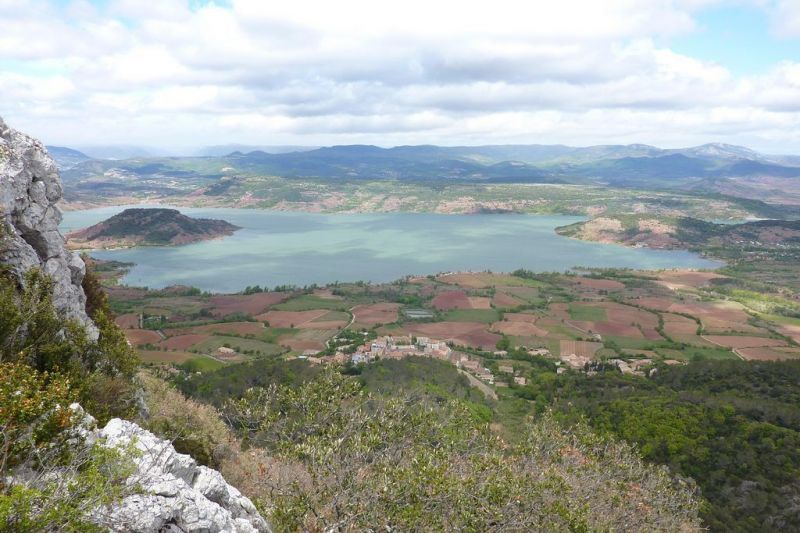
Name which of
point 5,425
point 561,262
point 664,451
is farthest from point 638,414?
point 561,262

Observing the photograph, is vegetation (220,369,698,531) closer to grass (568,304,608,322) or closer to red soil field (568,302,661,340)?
red soil field (568,302,661,340)

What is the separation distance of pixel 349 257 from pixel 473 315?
212 feet

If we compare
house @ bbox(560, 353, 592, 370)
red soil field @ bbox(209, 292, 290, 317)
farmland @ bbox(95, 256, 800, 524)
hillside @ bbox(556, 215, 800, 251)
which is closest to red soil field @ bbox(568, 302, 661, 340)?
farmland @ bbox(95, 256, 800, 524)

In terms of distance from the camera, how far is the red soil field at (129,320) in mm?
79062

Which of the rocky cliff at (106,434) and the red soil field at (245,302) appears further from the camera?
the red soil field at (245,302)

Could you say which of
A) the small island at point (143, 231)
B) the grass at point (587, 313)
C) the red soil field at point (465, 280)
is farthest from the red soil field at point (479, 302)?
the small island at point (143, 231)

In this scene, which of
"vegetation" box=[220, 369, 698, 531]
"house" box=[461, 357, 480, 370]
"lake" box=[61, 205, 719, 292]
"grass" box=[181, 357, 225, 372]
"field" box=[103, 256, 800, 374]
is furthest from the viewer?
"lake" box=[61, 205, 719, 292]

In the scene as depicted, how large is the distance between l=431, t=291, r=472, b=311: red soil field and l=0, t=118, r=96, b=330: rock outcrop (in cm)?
8504

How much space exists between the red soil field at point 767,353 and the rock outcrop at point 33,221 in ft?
266

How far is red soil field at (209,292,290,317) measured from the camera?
9225 cm

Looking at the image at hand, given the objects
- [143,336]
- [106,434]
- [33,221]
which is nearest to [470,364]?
[143,336]

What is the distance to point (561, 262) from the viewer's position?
151375 mm

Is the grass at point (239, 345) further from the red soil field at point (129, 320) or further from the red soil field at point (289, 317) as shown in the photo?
the red soil field at point (129, 320)

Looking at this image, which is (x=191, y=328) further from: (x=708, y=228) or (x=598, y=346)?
(x=708, y=228)
